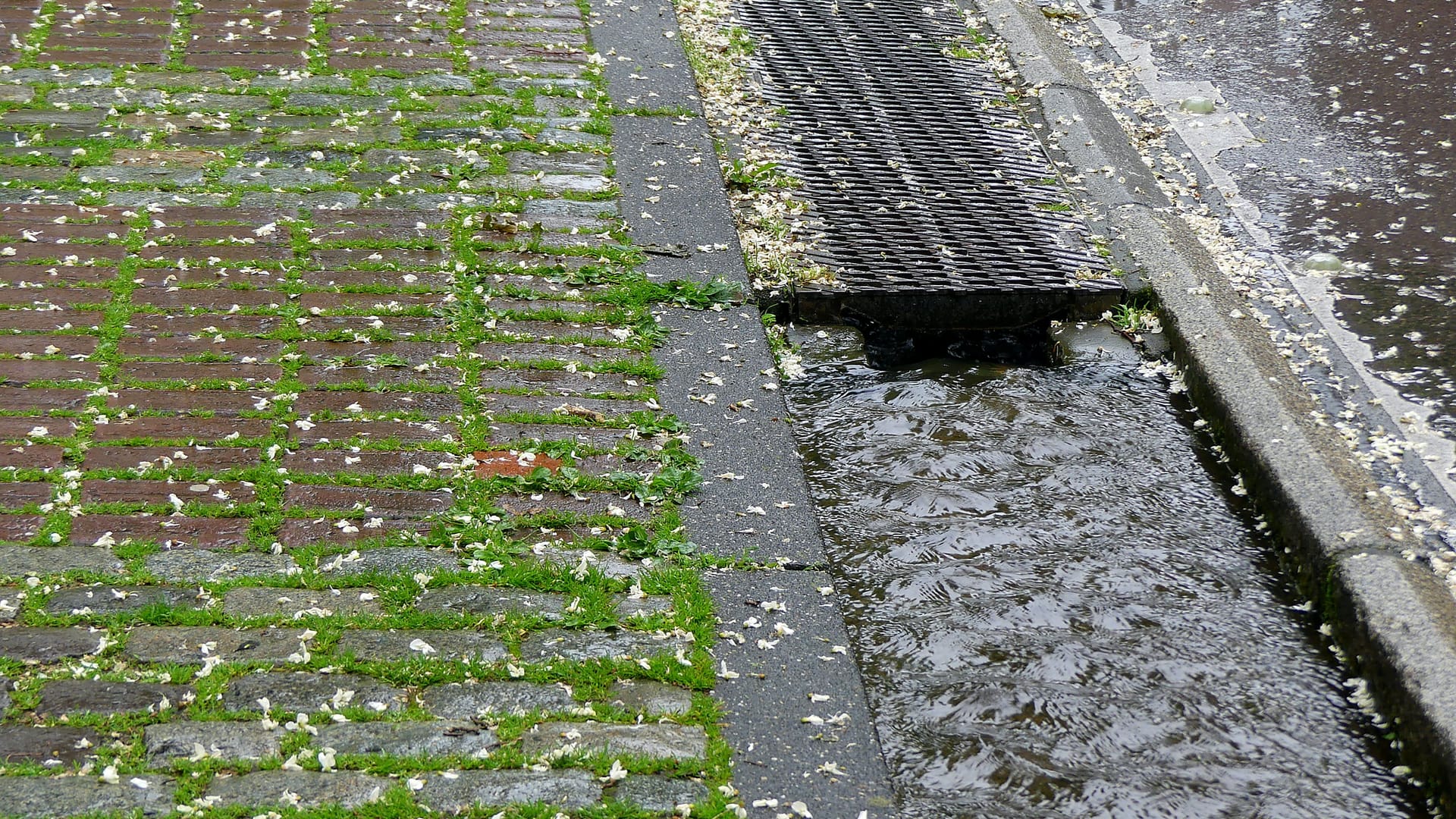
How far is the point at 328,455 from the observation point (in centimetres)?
346

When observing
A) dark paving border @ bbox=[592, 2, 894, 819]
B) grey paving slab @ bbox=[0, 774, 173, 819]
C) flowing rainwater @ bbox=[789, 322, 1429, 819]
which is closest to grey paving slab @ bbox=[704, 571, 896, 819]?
dark paving border @ bbox=[592, 2, 894, 819]

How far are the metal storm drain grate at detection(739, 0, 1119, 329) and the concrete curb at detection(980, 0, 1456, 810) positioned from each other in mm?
312

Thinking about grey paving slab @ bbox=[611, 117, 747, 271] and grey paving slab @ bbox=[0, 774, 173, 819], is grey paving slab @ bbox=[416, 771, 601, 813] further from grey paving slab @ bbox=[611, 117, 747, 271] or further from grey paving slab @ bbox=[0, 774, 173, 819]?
grey paving slab @ bbox=[611, 117, 747, 271]

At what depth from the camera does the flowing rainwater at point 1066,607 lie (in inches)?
109

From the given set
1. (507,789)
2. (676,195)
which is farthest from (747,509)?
(676,195)

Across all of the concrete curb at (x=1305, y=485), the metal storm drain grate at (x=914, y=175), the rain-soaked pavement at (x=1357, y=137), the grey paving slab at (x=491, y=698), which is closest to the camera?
the grey paving slab at (x=491, y=698)

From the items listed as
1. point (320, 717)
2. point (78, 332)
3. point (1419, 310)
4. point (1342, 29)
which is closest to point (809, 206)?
point (1419, 310)

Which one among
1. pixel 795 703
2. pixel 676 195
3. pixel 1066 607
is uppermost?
pixel 676 195

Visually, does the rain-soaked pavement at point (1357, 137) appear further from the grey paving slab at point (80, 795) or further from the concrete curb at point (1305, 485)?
the grey paving slab at point (80, 795)

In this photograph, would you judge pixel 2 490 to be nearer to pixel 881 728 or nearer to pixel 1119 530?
pixel 881 728

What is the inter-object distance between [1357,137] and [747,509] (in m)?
4.39

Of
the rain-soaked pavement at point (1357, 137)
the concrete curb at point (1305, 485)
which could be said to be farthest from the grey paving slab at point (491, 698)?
the rain-soaked pavement at point (1357, 137)

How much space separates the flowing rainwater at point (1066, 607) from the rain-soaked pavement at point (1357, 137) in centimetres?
117

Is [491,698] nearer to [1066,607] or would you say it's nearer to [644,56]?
[1066,607]
